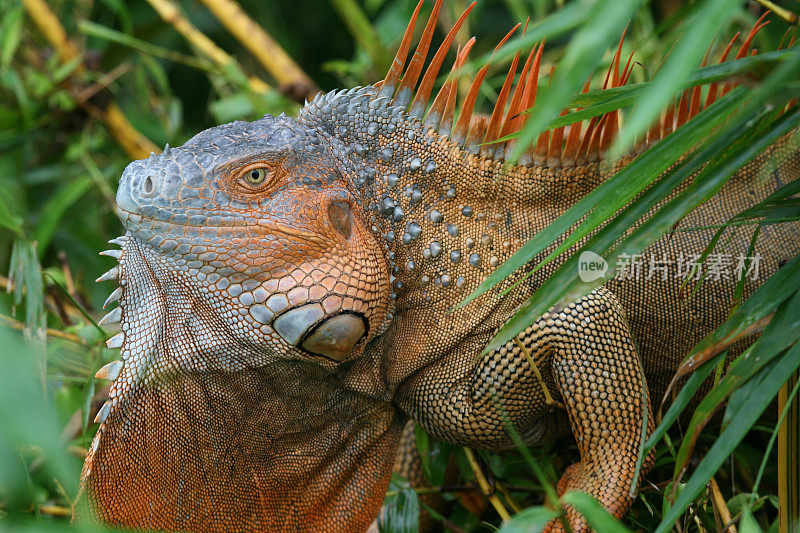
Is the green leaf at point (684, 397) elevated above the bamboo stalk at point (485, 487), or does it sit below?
above

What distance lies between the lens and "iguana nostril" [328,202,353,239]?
7.22 ft

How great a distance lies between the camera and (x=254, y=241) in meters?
2.06

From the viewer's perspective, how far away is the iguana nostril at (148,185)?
2.06m

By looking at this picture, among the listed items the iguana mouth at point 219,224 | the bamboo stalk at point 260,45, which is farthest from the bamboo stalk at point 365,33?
the iguana mouth at point 219,224

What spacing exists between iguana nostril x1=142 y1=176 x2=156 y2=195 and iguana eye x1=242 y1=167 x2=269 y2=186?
26cm

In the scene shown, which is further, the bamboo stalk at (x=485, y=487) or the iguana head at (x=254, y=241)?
the bamboo stalk at (x=485, y=487)

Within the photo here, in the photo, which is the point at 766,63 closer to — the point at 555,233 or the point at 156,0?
the point at 555,233

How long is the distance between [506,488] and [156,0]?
3.67 metres

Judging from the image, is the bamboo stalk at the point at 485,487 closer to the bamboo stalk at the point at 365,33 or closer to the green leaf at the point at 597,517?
the green leaf at the point at 597,517

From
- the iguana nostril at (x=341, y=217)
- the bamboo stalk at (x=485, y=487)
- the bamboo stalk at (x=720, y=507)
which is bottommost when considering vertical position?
the bamboo stalk at (x=485, y=487)

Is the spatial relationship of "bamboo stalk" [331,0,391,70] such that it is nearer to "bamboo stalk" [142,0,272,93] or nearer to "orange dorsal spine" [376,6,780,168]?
"bamboo stalk" [142,0,272,93]

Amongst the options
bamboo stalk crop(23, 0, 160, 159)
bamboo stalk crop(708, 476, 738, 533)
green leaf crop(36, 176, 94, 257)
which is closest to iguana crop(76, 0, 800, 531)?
bamboo stalk crop(708, 476, 738, 533)

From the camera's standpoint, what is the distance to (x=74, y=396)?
3289mm

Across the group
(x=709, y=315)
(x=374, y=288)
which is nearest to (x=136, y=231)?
(x=374, y=288)
